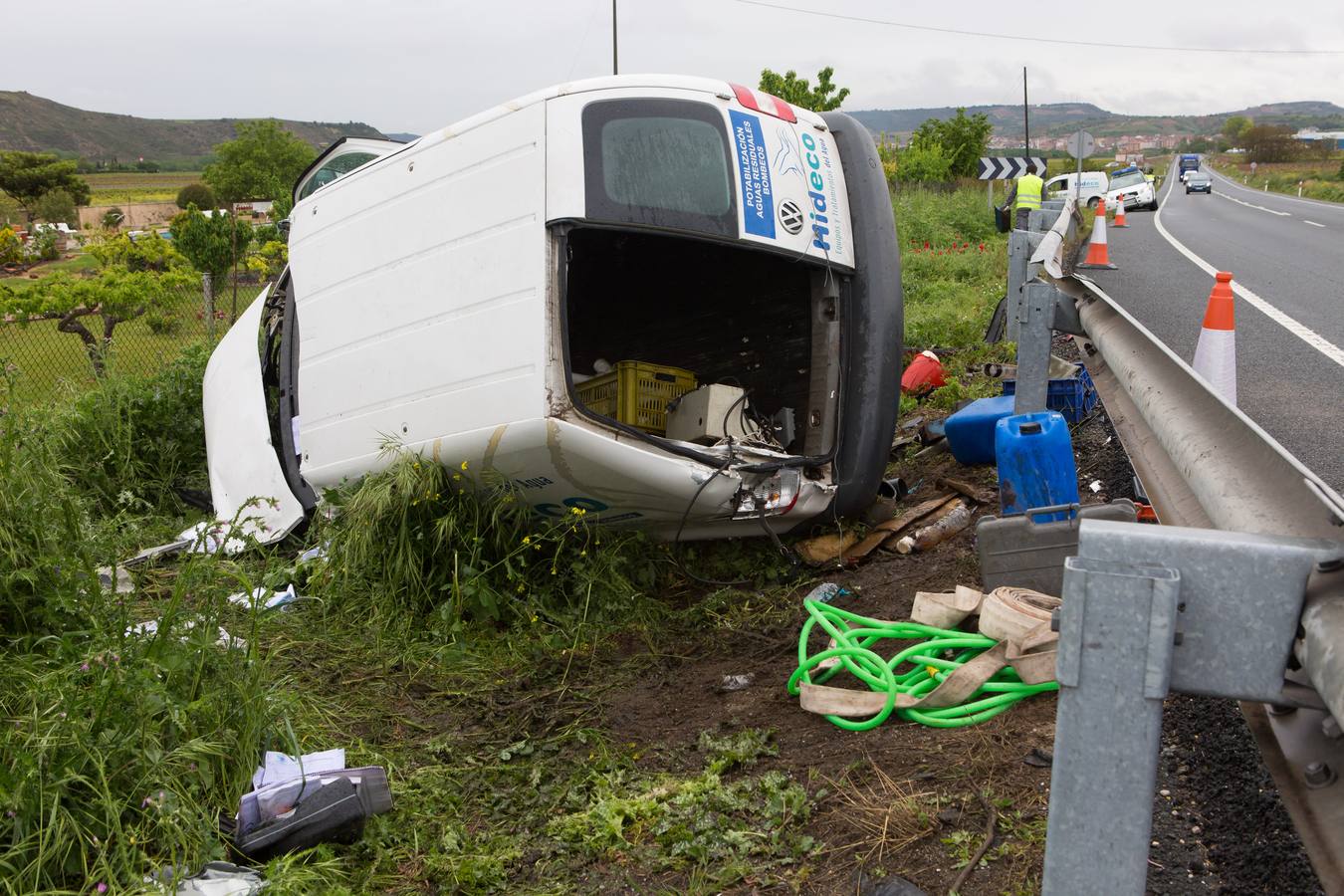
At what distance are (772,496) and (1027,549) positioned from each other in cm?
120

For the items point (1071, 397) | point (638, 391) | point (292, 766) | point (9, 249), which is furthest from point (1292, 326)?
point (9, 249)

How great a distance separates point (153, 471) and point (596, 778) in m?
4.98

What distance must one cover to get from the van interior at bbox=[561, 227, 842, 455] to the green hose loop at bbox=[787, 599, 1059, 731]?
147 cm

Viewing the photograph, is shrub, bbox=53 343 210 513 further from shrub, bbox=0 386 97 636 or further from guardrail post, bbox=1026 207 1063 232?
guardrail post, bbox=1026 207 1063 232

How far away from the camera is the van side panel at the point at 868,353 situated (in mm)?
4684

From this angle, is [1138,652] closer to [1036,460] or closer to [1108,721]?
[1108,721]

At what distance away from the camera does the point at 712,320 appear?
20.1ft

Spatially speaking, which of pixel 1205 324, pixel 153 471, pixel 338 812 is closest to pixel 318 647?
pixel 338 812

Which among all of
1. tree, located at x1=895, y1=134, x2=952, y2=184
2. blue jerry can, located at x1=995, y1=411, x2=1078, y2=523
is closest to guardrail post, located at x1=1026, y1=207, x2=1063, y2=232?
blue jerry can, located at x1=995, y1=411, x2=1078, y2=523

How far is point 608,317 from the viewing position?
6.46m

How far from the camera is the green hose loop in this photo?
302cm

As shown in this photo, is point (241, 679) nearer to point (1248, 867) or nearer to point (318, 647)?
point (318, 647)

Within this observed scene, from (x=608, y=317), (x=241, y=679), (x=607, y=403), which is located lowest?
(x=241, y=679)

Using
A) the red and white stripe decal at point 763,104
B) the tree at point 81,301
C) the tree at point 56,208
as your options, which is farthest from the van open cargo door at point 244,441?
the tree at point 56,208
